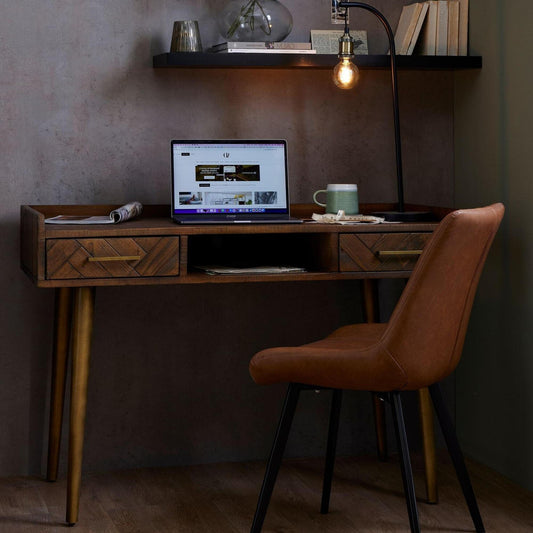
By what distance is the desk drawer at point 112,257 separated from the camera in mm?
2305

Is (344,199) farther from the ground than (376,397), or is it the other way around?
(344,199)

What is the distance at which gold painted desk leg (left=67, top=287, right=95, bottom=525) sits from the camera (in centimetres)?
241

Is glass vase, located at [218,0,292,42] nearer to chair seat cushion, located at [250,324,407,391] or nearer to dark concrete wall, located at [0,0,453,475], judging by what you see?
dark concrete wall, located at [0,0,453,475]

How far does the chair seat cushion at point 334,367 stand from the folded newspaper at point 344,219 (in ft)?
1.71

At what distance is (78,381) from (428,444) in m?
1.00

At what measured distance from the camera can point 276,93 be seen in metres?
3.00

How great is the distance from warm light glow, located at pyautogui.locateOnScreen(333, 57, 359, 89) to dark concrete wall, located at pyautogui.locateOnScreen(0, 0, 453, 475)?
351mm

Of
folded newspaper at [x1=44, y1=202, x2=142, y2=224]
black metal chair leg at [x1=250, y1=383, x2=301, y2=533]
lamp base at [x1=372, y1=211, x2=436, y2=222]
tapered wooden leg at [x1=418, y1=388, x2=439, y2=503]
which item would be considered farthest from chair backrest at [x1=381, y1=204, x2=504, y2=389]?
folded newspaper at [x1=44, y1=202, x2=142, y2=224]

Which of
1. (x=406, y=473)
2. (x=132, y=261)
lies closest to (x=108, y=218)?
(x=132, y=261)

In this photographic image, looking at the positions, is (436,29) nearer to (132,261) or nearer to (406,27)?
(406,27)

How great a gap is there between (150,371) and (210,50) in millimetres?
1037

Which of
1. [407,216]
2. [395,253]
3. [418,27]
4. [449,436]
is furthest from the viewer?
[418,27]

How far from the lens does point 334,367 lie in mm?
2080

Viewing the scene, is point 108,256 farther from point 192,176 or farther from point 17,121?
point 17,121
